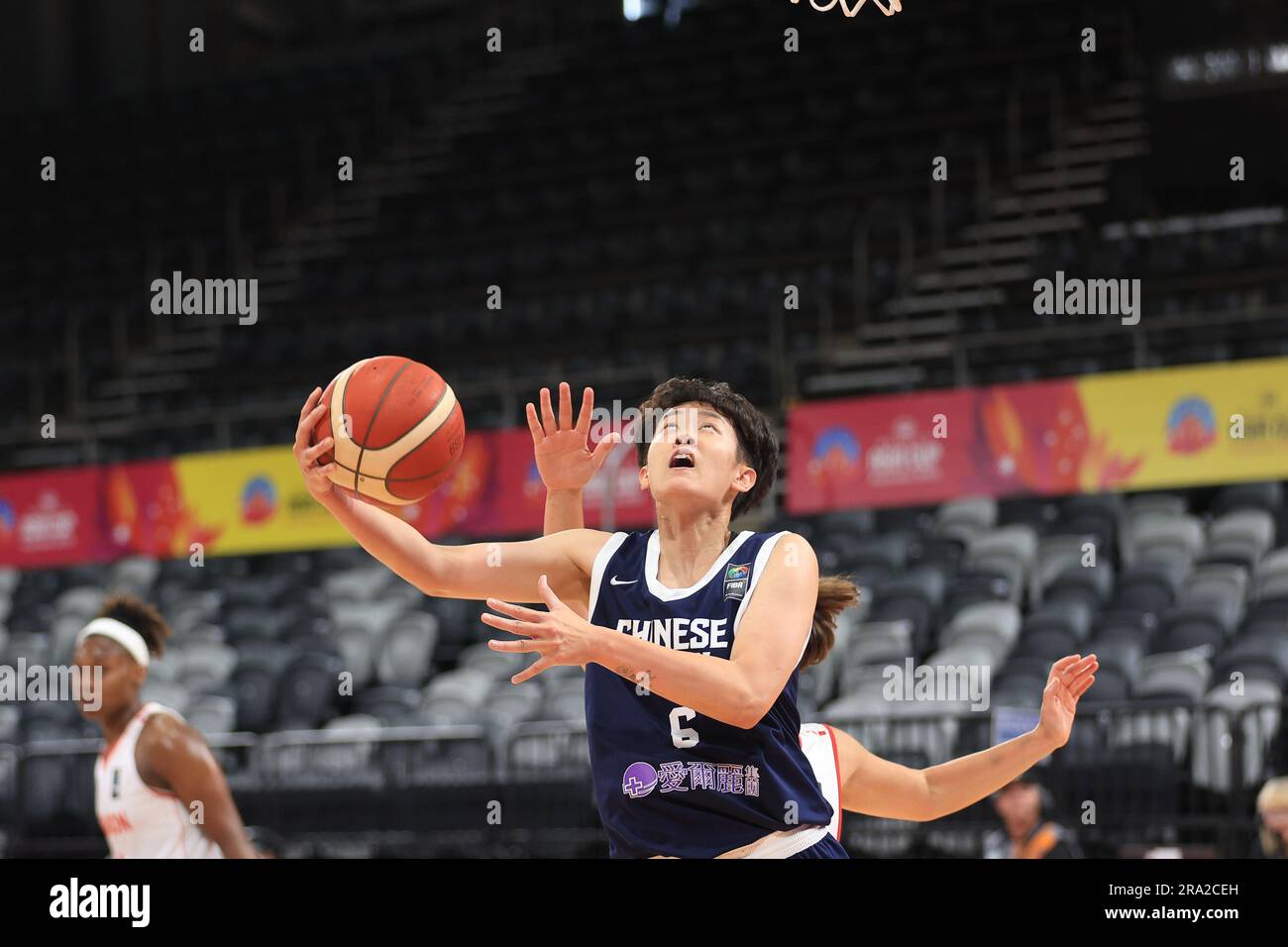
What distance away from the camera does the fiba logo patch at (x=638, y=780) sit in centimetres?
281

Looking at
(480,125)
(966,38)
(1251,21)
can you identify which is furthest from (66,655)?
(1251,21)

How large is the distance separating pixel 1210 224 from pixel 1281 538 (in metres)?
5.42

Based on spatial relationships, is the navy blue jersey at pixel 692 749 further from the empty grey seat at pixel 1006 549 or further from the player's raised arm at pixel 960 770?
the empty grey seat at pixel 1006 549

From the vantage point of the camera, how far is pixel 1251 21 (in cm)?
1516

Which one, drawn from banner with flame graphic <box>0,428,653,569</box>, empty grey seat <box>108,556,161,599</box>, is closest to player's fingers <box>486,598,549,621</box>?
banner with flame graphic <box>0,428,653,569</box>

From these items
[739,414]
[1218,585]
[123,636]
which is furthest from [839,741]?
[1218,585]

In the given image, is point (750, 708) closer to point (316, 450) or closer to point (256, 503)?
point (316, 450)

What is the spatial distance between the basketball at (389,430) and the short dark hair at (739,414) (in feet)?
1.52

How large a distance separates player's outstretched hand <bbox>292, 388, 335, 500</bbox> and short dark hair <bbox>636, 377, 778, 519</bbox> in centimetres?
59

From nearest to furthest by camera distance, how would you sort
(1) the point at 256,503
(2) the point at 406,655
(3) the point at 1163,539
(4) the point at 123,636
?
(4) the point at 123,636 → (3) the point at 1163,539 → (2) the point at 406,655 → (1) the point at 256,503

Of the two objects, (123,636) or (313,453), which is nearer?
(313,453)

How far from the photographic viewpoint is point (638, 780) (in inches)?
111

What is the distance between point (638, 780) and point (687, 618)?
0.29 meters

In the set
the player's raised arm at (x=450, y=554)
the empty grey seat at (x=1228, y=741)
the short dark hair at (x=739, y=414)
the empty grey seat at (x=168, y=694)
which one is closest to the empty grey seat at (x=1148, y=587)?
the empty grey seat at (x=1228, y=741)
